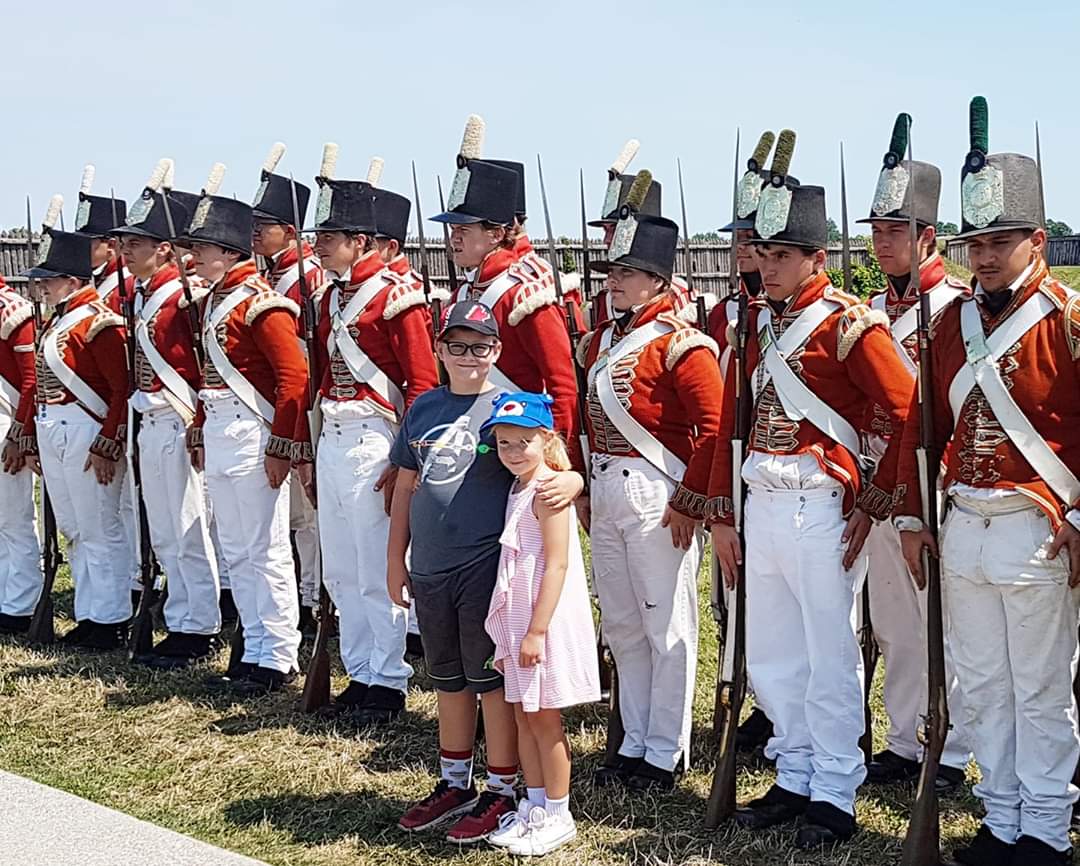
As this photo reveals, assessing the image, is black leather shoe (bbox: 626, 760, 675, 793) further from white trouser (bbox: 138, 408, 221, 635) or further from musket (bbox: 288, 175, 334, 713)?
white trouser (bbox: 138, 408, 221, 635)

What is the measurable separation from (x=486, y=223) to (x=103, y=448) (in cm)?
276

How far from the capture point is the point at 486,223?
6219mm

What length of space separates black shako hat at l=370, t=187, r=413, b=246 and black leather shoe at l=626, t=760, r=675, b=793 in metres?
2.82

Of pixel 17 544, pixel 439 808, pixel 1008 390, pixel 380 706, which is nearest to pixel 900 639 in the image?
pixel 1008 390

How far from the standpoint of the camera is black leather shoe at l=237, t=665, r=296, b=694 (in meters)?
6.93

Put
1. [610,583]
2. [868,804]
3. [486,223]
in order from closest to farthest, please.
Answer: [868,804] → [610,583] → [486,223]

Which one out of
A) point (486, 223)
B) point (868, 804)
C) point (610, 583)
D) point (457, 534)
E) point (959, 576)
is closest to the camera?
point (959, 576)

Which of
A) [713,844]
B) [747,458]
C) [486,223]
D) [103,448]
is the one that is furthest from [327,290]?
[713,844]

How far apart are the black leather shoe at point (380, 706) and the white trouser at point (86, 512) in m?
2.15

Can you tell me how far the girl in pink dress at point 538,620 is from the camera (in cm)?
468

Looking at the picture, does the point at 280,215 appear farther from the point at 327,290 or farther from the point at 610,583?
the point at 610,583

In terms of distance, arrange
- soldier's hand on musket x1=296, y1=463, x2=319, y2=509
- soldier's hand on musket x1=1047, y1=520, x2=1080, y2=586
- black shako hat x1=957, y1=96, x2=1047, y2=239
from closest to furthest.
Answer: soldier's hand on musket x1=1047, y1=520, x2=1080, y2=586
black shako hat x1=957, y1=96, x2=1047, y2=239
soldier's hand on musket x1=296, y1=463, x2=319, y2=509

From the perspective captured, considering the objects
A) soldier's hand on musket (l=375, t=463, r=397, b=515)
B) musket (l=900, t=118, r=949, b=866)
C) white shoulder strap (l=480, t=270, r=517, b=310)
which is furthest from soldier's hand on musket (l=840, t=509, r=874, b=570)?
soldier's hand on musket (l=375, t=463, r=397, b=515)

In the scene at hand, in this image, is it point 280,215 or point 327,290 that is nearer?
A: point 327,290
